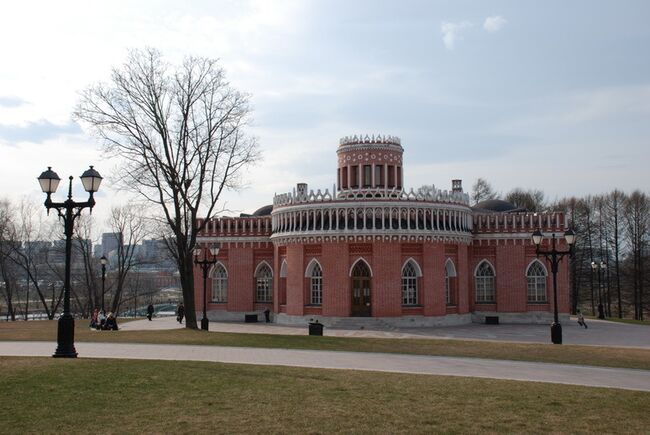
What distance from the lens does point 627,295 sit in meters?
58.4

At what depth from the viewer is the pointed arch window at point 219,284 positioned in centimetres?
4209

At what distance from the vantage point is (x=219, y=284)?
139ft

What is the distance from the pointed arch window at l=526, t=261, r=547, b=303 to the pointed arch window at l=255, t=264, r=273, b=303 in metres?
16.6

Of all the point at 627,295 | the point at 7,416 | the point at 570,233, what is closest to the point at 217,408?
the point at 7,416

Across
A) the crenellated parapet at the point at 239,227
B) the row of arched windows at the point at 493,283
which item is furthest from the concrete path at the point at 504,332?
the crenellated parapet at the point at 239,227

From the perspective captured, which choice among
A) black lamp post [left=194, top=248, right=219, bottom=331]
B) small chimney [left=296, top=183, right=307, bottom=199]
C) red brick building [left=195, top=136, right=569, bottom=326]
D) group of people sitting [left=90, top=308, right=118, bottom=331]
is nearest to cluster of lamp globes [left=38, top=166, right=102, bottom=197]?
black lamp post [left=194, top=248, right=219, bottom=331]

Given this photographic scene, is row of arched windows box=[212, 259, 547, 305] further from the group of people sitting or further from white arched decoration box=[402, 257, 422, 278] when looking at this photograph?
the group of people sitting

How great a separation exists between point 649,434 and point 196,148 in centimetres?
2391

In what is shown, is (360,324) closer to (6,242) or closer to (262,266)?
(262,266)

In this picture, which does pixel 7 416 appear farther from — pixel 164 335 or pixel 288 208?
pixel 288 208

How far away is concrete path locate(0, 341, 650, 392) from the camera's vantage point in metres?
15.1

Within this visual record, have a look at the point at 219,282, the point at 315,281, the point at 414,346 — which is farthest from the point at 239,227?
the point at 414,346

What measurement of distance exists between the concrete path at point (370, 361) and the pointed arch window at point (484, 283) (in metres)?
22.0

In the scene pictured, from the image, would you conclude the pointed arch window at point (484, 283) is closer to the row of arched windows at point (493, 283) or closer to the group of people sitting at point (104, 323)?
the row of arched windows at point (493, 283)
